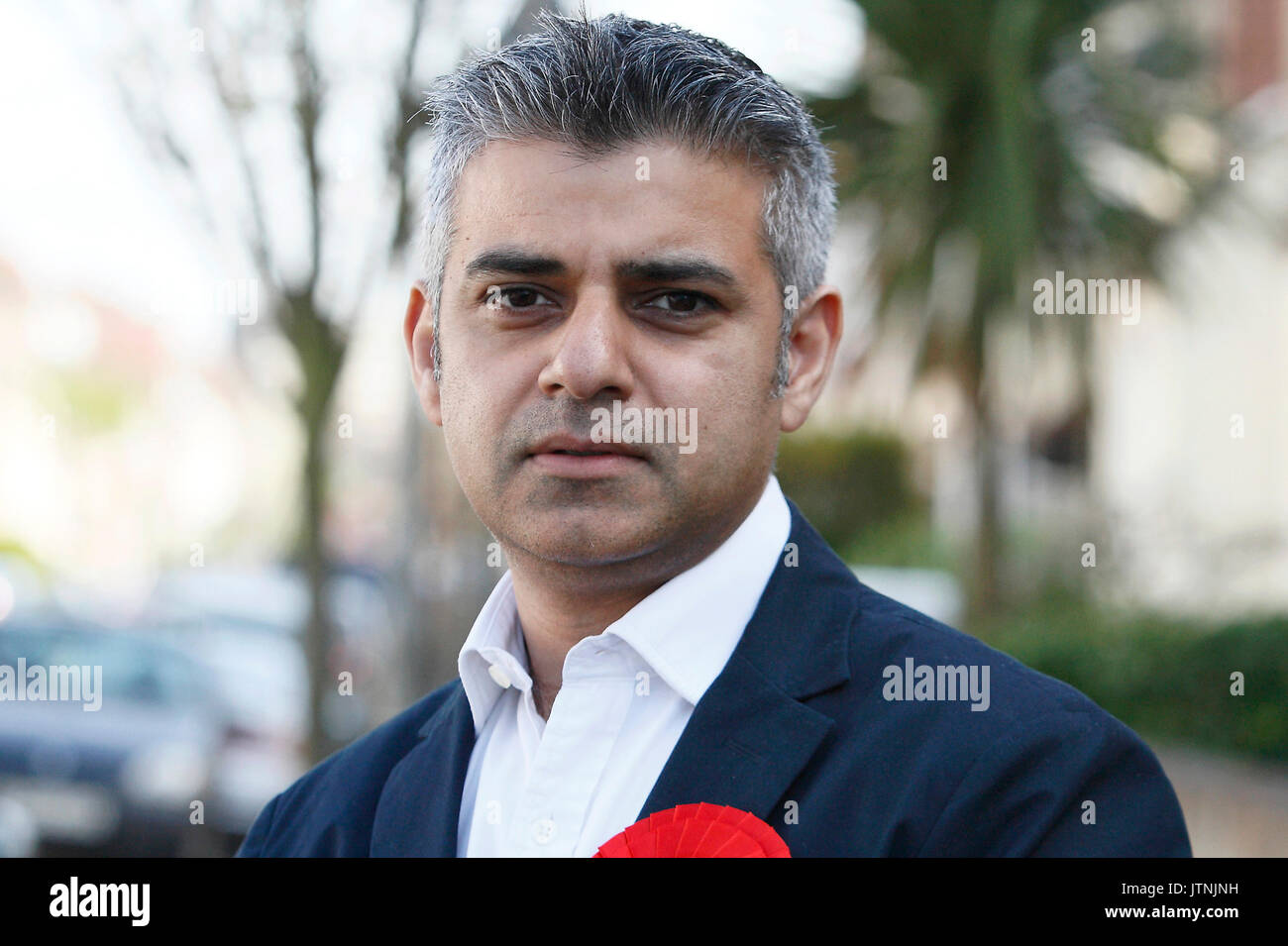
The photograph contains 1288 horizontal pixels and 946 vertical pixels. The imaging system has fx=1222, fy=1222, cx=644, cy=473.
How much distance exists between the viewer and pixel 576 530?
171 cm

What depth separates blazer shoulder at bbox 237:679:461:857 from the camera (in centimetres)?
190

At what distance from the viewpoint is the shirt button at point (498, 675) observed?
1922 millimetres

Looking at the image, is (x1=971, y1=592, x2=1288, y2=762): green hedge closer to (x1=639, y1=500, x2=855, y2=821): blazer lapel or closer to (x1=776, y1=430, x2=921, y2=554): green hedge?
(x1=776, y1=430, x2=921, y2=554): green hedge

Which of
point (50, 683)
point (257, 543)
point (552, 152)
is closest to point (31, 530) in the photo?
point (257, 543)

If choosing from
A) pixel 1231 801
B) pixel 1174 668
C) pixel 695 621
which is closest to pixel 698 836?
pixel 695 621

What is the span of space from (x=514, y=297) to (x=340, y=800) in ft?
2.82

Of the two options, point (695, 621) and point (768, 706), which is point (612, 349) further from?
point (768, 706)

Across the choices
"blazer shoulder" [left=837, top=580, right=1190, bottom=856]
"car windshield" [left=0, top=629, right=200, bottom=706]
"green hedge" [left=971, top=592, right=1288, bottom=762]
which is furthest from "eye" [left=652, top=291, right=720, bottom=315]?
"car windshield" [left=0, top=629, right=200, bottom=706]

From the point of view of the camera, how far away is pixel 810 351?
193 centimetres

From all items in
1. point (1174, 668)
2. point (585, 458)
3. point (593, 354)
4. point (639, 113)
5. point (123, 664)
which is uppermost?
point (639, 113)
